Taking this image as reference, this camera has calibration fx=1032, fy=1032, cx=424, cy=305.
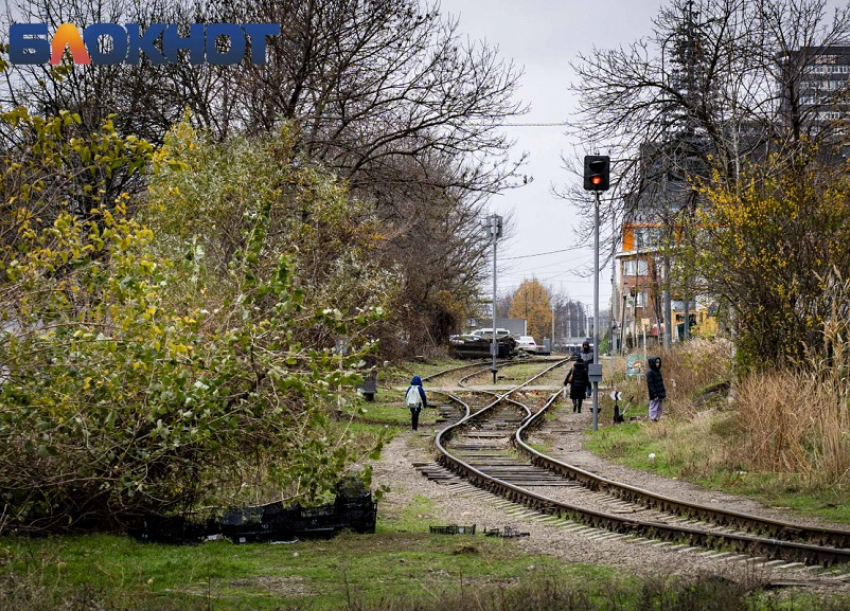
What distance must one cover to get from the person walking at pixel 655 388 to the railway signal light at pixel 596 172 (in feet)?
12.8

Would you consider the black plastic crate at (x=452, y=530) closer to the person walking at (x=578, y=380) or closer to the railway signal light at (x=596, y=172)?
the railway signal light at (x=596, y=172)

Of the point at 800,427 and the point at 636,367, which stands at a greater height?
the point at 636,367

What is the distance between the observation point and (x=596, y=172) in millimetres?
21359

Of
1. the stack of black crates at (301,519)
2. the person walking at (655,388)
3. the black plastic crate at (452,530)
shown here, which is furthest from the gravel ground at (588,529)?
the person walking at (655,388)

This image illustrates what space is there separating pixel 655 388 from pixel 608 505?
8.33 m

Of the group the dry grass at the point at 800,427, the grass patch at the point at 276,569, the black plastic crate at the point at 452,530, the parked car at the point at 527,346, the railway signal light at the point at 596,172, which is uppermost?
the railway signal light at the point at 596,172

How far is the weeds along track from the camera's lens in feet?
32.8

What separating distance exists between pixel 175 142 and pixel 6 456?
417 inches

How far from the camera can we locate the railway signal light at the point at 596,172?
838 inches

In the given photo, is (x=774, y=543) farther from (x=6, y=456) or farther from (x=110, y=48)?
(x=110, y=48)

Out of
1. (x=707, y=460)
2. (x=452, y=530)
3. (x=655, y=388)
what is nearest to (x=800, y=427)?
(x=707, y=460)

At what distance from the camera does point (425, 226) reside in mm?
48406

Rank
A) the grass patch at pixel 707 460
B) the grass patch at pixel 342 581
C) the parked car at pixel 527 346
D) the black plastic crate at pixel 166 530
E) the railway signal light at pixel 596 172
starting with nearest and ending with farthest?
the grass patch at pixel 342 581 < the black plastic crate at pixel 166 530 < the grass patch at pixel 707 460 < the railway signal light at pixel 596 172 < the parked car at pixel 527 346

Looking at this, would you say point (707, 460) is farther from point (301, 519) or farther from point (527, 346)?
point (527, 346)
